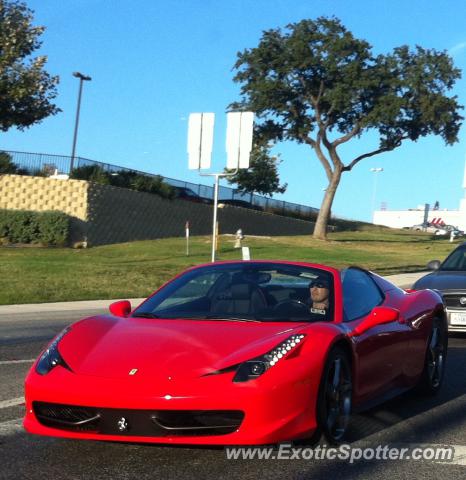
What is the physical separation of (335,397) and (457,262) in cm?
780

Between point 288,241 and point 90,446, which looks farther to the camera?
point 288,241

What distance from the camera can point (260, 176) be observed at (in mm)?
59125

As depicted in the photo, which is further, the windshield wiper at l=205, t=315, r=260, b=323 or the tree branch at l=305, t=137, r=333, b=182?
the tree branch at l=305, t=137, r=333, b=182

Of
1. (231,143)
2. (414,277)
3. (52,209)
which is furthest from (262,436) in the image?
(52,209)

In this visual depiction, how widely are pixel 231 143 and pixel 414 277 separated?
33.1 ft

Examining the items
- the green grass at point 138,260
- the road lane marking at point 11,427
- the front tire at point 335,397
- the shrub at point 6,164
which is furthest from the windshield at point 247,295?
the shrub at point 6,164

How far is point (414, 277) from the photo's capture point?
85.5 ft

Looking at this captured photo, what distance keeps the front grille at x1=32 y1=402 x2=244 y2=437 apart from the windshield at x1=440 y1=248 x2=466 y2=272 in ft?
27.8

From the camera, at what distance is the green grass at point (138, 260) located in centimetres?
1945

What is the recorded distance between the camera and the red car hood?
4910mm

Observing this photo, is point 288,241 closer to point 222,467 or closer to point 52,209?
point 52,209

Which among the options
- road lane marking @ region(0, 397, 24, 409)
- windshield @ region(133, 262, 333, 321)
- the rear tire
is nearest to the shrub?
road lane marking @ region(0, 397, 24, 409)

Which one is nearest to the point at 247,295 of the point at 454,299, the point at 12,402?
the point at 12,402

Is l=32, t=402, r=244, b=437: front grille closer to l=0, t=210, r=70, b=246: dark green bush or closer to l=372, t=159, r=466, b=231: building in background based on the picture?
l=0, t=210, r=70, b=246: dark green bush
